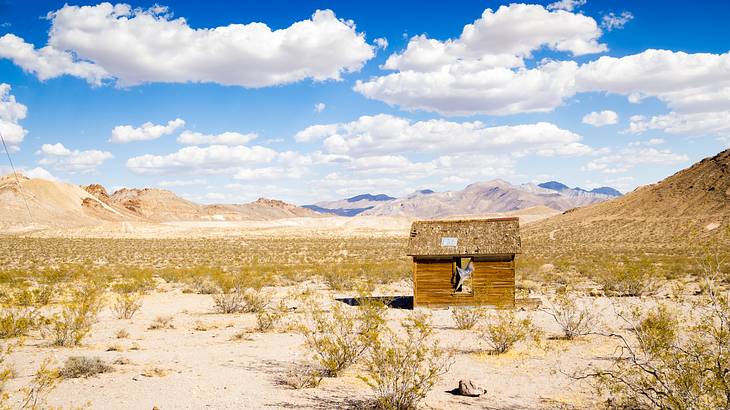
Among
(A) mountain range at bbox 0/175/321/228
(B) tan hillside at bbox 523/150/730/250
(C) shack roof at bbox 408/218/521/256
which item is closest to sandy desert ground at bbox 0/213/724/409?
(C) shack roof at bbox 408/218/521/256

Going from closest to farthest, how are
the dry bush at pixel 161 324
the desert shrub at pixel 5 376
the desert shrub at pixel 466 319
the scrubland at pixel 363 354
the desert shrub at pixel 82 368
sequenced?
the desert shrub at pixel 5 376
the scrubland at pixel 363 354
the desert shrub at pixel 82 368
the desert shrub at pixel 466 319
the dry bush at pixel 161 324

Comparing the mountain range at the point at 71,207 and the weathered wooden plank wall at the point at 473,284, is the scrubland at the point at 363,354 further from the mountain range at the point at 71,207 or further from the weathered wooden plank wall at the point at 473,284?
the mountain range at the point at 71,207

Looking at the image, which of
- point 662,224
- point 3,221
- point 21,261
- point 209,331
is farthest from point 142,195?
point 209,331

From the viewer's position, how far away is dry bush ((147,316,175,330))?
15191 millimetres

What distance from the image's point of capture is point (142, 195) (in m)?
168

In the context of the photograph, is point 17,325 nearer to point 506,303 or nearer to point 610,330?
point 506,303

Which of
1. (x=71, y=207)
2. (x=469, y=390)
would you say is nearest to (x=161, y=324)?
(x=469, y=390)

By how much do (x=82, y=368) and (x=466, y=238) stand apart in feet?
38.3

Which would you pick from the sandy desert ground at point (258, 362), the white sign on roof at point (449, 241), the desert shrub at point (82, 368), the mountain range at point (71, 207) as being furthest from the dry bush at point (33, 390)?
the mountain range at point (71, 207)

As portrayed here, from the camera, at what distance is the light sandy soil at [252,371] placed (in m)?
8.57

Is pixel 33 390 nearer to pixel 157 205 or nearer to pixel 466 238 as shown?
pixel 466 238

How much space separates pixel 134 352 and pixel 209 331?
292cm

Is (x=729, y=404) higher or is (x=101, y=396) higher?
(x=729, y=404)

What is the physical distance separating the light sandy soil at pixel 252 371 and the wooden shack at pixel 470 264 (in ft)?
5.26
